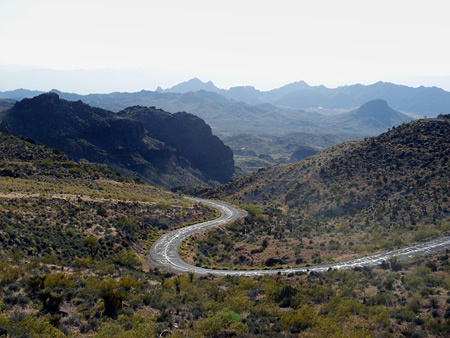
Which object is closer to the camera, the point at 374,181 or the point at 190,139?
the point at 374,181

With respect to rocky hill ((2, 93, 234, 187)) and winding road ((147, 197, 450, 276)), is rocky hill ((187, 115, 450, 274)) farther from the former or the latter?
rocky hill ((2, 93, 234, 187))

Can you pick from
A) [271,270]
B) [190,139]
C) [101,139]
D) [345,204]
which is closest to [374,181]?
[345,204]

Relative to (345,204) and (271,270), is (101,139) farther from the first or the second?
(271,270)

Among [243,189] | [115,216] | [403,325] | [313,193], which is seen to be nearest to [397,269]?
[403,325]

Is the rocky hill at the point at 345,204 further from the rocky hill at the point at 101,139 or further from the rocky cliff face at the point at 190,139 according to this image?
the rocky cliff face at the point at 190,139

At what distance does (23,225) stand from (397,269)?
110 feet

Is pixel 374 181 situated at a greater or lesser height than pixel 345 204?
greater

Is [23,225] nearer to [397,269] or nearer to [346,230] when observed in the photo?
[397,269]

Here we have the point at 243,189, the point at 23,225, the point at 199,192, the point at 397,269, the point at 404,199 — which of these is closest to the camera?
the point at 397,269

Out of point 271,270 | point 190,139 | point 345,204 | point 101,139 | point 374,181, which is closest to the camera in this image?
point 271,270

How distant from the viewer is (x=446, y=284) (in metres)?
23.5

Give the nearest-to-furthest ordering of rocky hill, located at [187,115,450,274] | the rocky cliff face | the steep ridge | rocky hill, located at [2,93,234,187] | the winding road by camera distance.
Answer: the winding road < rocky hill, located at [187,115,450,274] < the steep ridge < rocky hill, located at [2,93,234,187] < the rocky cliff face

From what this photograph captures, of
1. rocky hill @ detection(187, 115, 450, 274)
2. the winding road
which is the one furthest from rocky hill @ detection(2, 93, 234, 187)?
the winding road

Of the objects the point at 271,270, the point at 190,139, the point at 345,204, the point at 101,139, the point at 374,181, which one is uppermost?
the point at 101,139
